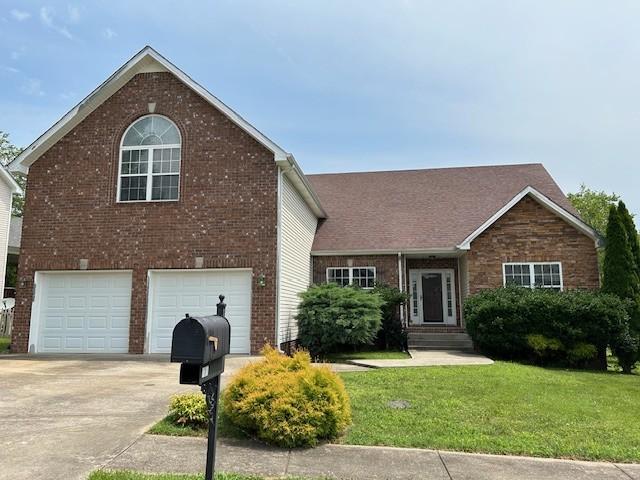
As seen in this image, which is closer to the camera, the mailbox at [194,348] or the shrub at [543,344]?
the mailbox at [194,348]

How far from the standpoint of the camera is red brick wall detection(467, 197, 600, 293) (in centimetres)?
1459

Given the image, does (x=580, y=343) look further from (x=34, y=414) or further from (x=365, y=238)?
(x=34, y=414)

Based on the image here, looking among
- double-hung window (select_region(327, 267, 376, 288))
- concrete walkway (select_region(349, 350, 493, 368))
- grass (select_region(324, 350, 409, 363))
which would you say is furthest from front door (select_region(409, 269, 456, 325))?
concrete walkway (select_region(349, 350, 493, 368))

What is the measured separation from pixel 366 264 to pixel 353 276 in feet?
2.00

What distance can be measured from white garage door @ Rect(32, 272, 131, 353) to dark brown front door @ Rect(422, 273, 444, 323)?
9942 mm

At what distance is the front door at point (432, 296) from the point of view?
17.0 m

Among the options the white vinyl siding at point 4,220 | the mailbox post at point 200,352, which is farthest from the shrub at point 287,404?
the white vinyl siding at point 4,220

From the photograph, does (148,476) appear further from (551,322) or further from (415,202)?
(415,202)

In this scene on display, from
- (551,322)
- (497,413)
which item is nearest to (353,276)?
(551,322)

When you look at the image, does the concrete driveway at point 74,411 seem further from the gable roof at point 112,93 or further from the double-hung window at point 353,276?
the double-hung window at point 353,276

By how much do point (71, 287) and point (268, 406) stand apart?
10235 mm

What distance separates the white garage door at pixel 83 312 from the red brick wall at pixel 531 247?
33.8ft

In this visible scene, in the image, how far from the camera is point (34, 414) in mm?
5918

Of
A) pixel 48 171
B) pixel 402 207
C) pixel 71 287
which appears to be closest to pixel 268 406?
pixel 71 287
